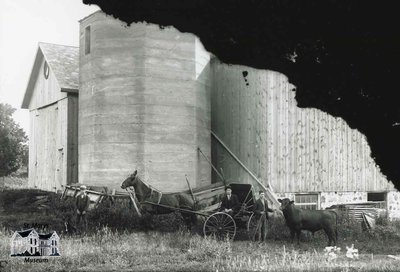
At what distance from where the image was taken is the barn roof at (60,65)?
25.2 m

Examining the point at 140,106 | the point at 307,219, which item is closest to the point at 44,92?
the point at 140,106

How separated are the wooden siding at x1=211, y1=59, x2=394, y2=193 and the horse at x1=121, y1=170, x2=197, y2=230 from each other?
497 cm

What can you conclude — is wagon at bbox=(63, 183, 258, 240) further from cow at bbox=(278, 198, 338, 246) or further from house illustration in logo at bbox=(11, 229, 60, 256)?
house illustration in logo at bbox=(11, 229, 60, 256)

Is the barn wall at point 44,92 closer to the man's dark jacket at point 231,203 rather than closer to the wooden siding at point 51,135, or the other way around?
the wooden siding at point 51,135

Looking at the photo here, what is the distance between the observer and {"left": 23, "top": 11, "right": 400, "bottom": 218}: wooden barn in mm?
19594

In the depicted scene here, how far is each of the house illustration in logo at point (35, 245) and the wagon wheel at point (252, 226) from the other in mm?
6120

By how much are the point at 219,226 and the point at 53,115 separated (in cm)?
1516

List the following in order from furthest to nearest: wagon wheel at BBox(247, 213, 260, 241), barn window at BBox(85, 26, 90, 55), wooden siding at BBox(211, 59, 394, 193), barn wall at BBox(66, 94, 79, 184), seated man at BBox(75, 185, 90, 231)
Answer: barn wall at BBox(66, 94, 79, 184)
barn window at BBox(85, 26, 90, 55)
wooden siding at BBox(211, 59, 394, 193)
wagon wheel at BBox(247, 213, 260, 241)
seated man at BBox(75, 185, 90, 231)

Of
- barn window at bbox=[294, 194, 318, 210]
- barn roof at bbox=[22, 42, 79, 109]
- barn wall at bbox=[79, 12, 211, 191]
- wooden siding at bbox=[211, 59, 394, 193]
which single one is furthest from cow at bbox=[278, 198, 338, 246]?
barn roof at bbox=[22, 42, 79, 109]

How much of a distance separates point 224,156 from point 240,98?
273 cm

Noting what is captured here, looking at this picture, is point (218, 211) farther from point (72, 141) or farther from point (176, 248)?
point (72, 141)

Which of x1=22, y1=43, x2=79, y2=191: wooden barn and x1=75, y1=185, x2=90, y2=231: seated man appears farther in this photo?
x1=22, y1=43, x2=79, y2=191: wooden barn

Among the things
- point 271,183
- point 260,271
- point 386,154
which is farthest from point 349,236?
point 386,154

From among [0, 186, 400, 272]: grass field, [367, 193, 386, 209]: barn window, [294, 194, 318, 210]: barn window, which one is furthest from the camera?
[367, 193, 386, 209]: barn window
